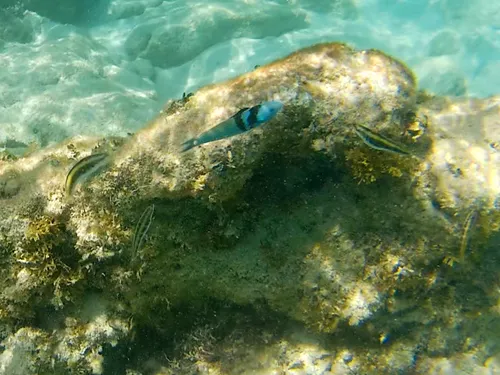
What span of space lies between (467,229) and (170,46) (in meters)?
9.89

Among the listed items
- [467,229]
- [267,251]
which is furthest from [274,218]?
[467,229]

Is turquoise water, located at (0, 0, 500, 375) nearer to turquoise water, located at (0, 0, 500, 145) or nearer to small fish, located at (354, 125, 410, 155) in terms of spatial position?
small fish, located at (354, 125, 410, 155)

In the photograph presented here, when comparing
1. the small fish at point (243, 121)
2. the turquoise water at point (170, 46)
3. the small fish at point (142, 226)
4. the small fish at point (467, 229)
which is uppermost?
the small fish at point (243, 121)

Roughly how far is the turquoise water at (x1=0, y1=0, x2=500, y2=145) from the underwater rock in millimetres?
4525

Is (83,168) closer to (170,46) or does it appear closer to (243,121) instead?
(243,121)

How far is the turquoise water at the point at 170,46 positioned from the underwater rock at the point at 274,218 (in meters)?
4.53

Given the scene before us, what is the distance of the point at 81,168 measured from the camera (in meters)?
2.89

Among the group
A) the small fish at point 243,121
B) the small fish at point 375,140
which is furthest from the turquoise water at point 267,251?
the small fish at point 243,121

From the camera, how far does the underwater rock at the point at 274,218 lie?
10.7ft

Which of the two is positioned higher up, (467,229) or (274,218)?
(274,218)

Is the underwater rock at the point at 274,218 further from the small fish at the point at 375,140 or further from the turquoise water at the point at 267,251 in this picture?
the small fish at the point at 375,140

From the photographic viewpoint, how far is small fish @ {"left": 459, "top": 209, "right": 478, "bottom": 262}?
11.8 ft

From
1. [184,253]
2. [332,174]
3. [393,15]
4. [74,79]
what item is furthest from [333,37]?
[184,253]

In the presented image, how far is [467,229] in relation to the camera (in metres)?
3.61
